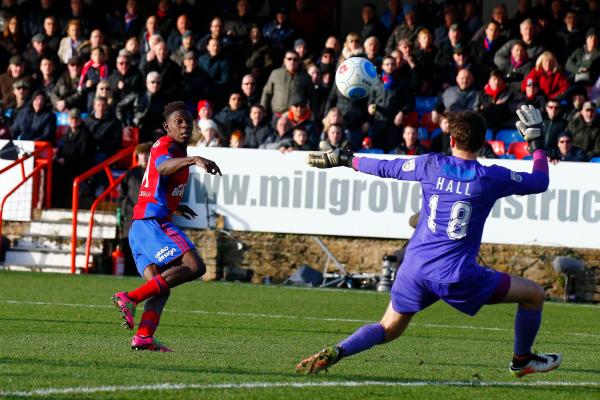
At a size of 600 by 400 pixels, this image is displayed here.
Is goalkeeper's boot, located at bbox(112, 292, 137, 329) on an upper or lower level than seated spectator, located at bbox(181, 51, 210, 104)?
lower

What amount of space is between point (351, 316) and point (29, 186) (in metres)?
8.68

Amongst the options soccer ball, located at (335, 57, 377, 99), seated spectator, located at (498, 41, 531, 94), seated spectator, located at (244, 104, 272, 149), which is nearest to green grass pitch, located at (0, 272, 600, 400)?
soccer ball, located at (335, 57, 377, 99)

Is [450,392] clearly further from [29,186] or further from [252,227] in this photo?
[29,186]

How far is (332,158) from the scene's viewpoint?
8.27m

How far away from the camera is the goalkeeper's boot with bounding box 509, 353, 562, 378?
833 centimetres

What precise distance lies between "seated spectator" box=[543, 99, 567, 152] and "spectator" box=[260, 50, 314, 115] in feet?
13.0

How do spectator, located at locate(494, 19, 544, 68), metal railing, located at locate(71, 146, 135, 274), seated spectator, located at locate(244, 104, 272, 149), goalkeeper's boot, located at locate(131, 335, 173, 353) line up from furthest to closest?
spectator, located at locate(494, 19, 544, 68), seated spectator, located at locate(244, 104, 272, 149), metal railing, located at locate(71, 146, 135, 274), goalkeeper's boot, located at locate(131, 335, 173, 353)

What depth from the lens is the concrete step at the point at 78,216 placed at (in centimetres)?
2069

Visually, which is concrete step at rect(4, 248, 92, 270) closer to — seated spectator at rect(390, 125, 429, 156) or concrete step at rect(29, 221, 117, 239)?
concrete step at rect(29, 221, 117, 239)

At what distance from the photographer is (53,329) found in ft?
37.0

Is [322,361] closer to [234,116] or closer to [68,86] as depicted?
[234,116]

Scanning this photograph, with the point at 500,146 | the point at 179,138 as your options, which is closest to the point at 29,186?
the point at 500,146

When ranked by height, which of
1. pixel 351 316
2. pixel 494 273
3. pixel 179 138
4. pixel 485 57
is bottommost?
pixel 351 316

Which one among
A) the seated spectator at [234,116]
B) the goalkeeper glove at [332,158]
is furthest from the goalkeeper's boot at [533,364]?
the seated spectator at [234,116]
